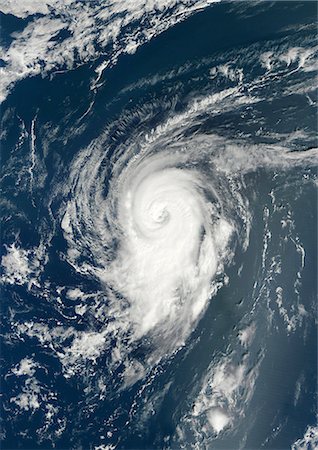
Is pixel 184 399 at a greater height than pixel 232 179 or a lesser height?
lesser

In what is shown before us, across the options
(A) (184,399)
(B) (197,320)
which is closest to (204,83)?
(B) (197,320)

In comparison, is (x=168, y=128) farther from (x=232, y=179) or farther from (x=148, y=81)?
(x=232, y=179)

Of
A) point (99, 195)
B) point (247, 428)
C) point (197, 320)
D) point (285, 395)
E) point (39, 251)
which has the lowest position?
point (247, 428)

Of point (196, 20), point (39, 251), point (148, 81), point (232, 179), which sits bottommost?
point (39, 251)

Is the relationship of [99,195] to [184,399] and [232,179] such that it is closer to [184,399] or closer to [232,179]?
[232,179]

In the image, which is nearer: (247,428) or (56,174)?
(247,428)

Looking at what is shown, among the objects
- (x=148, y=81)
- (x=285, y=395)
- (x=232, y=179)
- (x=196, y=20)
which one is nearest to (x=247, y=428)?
(x=285, y=395)
